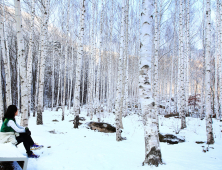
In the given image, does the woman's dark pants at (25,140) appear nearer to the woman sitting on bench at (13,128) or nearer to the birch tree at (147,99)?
the woman sitting on bench at (13,128)

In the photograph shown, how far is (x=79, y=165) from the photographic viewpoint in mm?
3037

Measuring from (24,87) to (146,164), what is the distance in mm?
4007

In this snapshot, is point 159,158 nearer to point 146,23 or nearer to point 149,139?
point 149,139

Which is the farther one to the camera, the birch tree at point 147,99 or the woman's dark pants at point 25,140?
the woman's dark pants at point 25,140

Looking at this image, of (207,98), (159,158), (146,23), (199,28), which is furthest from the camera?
(199,28)

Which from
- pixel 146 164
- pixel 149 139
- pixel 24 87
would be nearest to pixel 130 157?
pixel 146 164

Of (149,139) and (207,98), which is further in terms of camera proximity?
(207,98)

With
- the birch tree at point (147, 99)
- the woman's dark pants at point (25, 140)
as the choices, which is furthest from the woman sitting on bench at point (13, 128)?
the birch tree at point (147, 99)

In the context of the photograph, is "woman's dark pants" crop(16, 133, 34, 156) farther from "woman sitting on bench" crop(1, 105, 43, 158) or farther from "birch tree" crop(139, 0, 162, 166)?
"birch tree" crop(139, 0, 162, 166)

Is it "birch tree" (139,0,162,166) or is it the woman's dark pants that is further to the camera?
the woman's dark pants

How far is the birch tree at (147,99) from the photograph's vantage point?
3.00 meters

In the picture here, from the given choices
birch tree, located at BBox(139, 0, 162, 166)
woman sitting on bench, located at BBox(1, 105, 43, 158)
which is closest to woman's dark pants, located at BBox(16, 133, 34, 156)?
woman sitting on bench, located at BBox(1, 105, 43, 158)

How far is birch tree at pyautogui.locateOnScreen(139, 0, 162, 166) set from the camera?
3.00 meters

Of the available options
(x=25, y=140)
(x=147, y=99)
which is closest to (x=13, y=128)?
(x=25, y=140)
